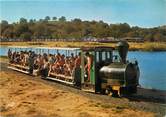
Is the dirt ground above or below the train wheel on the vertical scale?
below

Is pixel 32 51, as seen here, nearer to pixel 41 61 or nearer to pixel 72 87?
pixel 41 61

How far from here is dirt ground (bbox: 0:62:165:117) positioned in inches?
529

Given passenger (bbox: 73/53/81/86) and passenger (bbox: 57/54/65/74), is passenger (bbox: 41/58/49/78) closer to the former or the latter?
passenger (bbox: 57/54/65/74)

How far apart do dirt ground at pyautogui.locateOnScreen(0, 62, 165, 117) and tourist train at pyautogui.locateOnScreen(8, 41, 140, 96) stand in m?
1.04

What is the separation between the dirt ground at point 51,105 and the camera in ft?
44.1

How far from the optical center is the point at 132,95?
16.4m

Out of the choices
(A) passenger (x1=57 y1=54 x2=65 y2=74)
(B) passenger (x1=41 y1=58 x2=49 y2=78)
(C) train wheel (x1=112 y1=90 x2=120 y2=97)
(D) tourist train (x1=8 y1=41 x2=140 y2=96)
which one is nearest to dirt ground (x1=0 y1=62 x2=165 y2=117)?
(D) tourist train (x1=8 y1=41 x2=140 y2=96)

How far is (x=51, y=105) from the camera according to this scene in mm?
15578

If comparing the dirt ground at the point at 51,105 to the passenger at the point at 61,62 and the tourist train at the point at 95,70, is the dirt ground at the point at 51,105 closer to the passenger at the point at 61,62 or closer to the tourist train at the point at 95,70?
the tourist train at the point at 95,70

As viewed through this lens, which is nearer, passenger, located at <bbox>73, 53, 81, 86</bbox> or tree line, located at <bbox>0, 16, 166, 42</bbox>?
passenger, located at <bbox>73, 53, 81, 86</bbox>

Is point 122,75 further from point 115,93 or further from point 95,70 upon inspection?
point 95,70

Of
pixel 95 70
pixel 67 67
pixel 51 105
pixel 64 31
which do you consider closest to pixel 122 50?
pixel 95 70

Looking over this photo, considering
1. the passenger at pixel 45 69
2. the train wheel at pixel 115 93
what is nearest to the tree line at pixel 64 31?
the passenger at pixel 45 69

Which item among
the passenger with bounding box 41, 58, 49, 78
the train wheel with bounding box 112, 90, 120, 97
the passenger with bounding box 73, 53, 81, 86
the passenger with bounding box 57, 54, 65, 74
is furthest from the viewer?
the passenger with bounding box 41, 58, 49, 78
